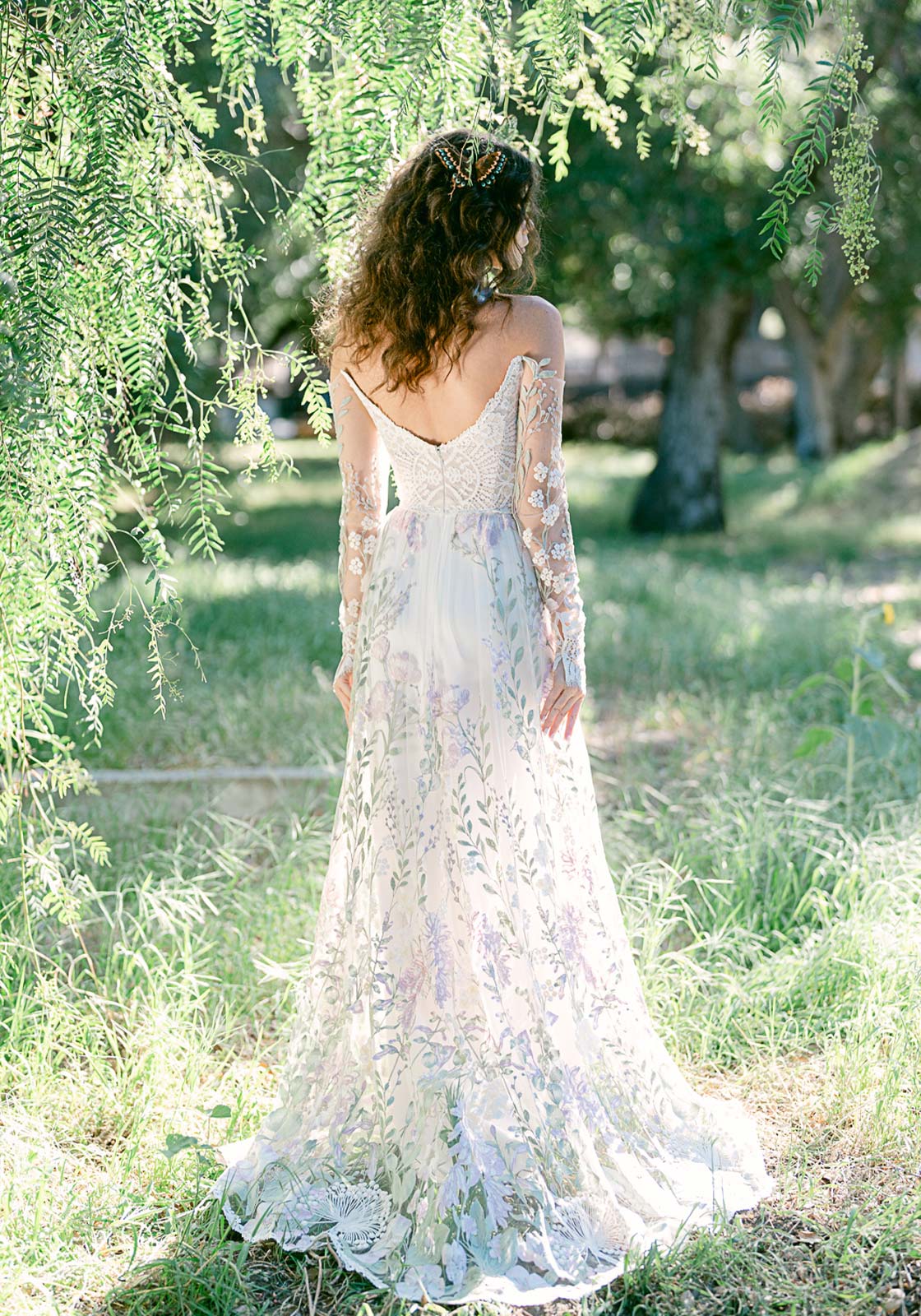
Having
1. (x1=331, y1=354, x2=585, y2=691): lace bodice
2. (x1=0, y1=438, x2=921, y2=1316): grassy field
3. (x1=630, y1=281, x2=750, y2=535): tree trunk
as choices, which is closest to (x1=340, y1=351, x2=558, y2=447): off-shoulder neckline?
(x1=331, y1=354, x2=585, y2=691): lace bodice

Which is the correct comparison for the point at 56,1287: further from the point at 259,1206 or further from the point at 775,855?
the point at 775,855

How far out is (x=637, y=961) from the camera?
3.79 meters

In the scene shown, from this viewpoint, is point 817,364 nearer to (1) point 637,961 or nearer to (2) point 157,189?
(1) point 637,961

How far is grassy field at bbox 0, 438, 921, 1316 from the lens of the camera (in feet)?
8.54

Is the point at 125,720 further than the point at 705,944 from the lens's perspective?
Yes

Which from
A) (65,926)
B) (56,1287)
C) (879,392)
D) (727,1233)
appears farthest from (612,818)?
(879,392)

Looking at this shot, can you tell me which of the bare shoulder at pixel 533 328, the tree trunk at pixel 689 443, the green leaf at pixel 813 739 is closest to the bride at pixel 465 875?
the bare shoulder at pixel 533 328

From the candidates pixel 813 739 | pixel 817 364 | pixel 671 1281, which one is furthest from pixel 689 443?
pixel 671 1281

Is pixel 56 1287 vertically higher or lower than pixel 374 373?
lower

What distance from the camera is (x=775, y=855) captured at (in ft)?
14.3

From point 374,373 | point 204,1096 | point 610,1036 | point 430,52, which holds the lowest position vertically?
point 204,1096

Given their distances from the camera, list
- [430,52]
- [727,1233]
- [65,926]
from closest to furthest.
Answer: [430,52] < [727,1233] < [65,926]

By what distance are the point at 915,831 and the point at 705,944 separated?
3.69 feet

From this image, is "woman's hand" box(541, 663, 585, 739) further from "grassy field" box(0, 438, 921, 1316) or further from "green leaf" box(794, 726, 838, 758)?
"green leaf" box(794, 726, 838, 758)
